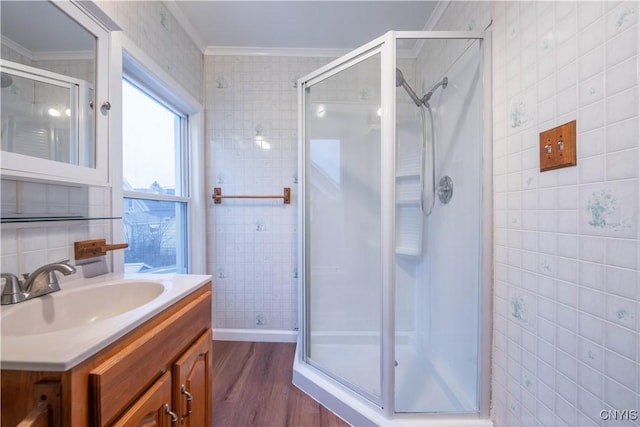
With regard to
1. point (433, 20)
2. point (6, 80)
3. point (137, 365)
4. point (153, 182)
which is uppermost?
point (433, 20)

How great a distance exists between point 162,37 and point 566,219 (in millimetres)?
2126

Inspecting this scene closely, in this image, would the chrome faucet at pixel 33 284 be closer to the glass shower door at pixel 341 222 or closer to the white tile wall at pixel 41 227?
the white tile wall at pixel 41 227

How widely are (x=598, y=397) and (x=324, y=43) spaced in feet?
7.47

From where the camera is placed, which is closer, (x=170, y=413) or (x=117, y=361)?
(x=117, y=361)

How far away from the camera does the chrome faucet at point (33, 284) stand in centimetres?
67

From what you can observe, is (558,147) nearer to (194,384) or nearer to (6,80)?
(194,384)

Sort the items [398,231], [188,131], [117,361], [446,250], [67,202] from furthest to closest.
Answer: [188,131] < [446,250] < [398,231] < [67,202] < [117,361]

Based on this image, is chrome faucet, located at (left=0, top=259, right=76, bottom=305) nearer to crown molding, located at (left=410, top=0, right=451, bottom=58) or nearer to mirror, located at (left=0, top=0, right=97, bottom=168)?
mirror, located at (left=0, top=0, right=97, bottom=168)

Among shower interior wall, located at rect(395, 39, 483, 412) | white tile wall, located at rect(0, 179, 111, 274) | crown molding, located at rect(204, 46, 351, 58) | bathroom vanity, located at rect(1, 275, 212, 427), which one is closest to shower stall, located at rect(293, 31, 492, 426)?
shower interior wall, located at rect(395, 39, 483, 412)

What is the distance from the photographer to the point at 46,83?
2.59 feet

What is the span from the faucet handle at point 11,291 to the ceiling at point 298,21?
5.57ft

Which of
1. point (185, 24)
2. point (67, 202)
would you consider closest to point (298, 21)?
point (185, 24)

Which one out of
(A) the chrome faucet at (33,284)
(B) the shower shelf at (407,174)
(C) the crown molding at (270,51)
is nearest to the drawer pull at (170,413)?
(A) the chrome faucet at (33,284)

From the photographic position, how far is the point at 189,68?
1777mm
